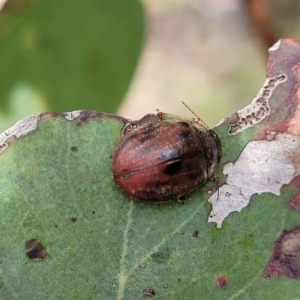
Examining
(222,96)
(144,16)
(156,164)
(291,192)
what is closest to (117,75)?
(144,16)

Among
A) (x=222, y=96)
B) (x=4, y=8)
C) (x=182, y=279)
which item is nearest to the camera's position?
(x=182, y=279)

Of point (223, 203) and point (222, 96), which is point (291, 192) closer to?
point (223, 203)

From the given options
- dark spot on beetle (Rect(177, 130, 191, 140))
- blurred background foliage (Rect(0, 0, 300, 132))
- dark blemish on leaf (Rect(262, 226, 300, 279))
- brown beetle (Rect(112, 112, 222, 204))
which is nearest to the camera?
dark blemish on leaf (Rect(262, 226, 300, 279))

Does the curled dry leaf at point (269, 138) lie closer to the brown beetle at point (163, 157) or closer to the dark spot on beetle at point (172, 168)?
the brown beetle at point (163, 157)

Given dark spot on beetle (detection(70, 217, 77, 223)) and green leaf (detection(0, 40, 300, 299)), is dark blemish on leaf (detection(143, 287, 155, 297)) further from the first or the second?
dark spot on beetle (detection(70, 217, 77, 223))

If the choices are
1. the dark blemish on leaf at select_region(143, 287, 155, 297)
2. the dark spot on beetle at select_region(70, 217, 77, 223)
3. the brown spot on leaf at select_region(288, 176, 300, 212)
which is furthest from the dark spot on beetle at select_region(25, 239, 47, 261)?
the brown spot on leaf at select_region(288, 176, 300, 212)

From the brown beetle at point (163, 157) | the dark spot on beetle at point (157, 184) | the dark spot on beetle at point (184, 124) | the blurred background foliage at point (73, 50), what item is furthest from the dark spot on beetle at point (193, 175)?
the blurred background foliage at point (73, 50)

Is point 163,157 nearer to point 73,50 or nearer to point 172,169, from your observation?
point 172,169
